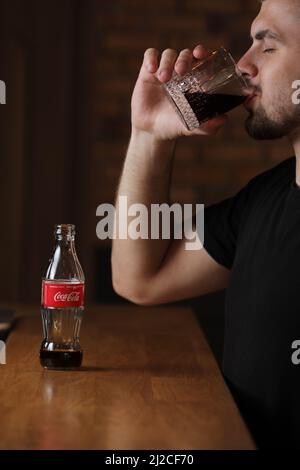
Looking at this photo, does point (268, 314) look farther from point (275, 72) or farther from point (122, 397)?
point (275, 72)

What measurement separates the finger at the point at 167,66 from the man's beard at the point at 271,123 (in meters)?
0.20

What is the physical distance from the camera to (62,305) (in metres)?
1.35

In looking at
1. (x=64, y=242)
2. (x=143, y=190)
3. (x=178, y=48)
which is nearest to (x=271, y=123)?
(x=143, y=190)

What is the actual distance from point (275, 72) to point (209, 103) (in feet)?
0.66

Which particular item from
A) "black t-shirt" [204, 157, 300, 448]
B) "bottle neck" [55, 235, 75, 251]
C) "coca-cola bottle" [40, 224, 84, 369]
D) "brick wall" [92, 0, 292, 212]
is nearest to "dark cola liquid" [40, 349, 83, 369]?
"coca-cola bottle" [40, 224, 84, 369]

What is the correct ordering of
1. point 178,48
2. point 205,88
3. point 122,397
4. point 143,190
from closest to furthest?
point 122,397 → point 205,88 → point 143,190 → point 178,48

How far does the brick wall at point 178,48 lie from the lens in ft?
13.1

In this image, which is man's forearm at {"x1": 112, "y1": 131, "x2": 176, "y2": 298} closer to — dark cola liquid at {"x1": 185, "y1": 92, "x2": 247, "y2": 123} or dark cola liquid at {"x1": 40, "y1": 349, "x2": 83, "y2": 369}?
dark cola liquid at {"x1": 185, "y1": 92, "x2": 247, "y2": 123}

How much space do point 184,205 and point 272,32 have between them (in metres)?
2.31

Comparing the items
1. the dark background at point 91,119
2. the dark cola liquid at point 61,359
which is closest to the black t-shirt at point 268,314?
the dark cola liquid at point 61,359

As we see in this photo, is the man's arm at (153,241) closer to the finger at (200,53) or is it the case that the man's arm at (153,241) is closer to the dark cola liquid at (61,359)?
the finger at (200,53)

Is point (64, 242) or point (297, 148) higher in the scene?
point (297, 148)

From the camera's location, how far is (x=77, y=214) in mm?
4043
